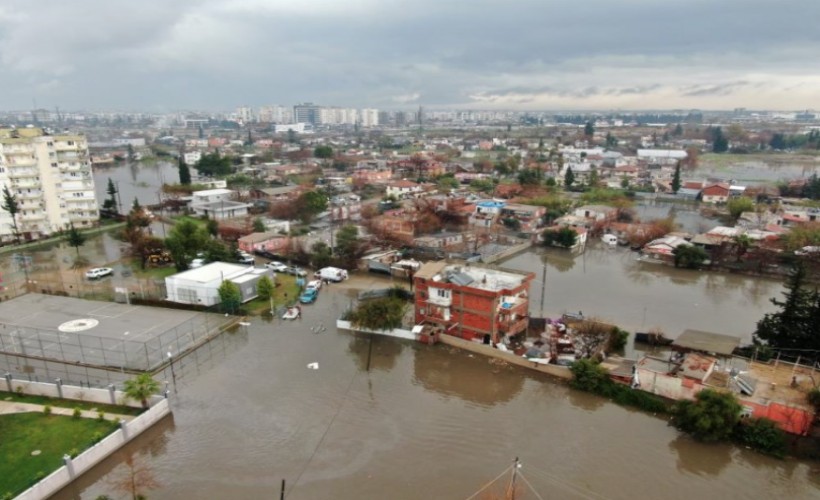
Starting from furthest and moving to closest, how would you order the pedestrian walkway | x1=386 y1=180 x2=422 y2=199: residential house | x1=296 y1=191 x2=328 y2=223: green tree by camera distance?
x1=386 y1=180 x2=422 y2=199: residential house
x1=296 y1=191 x2=328 y2=223: green tree
the pedestrian walkway

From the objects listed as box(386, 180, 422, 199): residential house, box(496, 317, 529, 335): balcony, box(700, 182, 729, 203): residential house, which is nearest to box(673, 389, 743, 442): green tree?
box(496, 317, 529, 335): balcony

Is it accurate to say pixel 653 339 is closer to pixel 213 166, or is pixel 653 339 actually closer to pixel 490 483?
pixel 490 483

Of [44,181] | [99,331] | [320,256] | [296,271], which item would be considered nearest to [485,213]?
[320,256]

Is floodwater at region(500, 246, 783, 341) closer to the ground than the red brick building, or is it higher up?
closer to the ground

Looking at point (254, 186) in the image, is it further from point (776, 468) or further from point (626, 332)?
point (776, 468)

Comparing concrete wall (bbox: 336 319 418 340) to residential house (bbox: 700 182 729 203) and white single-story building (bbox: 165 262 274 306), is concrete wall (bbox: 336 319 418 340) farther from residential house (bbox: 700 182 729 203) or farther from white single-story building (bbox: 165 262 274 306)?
residential house (bbox: 700 182 729 203)

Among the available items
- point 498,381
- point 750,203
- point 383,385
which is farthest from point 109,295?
point 750,203

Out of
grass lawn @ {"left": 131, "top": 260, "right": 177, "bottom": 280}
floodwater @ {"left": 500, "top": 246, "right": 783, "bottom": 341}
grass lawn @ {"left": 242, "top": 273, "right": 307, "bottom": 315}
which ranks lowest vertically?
floodwater @ {"left": 500, "top": 246, "right": 783, "bottom": 341}
